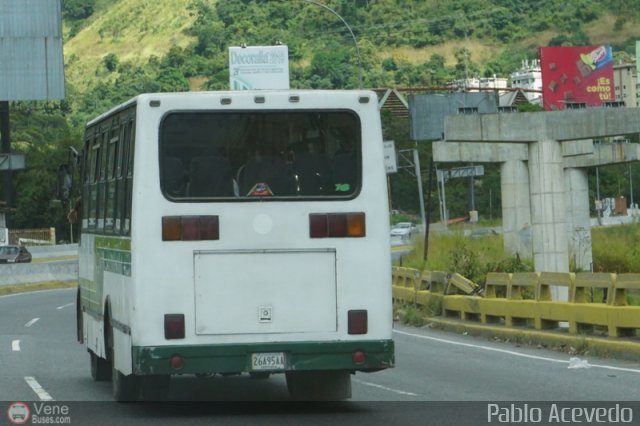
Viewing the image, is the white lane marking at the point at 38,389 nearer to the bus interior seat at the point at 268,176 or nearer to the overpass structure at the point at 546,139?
the bus interior seat at the point at 268,176

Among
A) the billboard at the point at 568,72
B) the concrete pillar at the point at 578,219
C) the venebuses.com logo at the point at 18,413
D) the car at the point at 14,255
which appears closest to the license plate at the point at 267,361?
the venebuses.com logo at the point at 18,413

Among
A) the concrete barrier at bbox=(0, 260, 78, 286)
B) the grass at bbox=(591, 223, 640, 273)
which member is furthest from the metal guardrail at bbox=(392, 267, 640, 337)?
the concrete barrier at bbox=(0, 260, 78, 286)

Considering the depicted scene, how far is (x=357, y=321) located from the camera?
46.3 ft

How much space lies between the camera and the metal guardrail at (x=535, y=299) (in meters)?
21.1

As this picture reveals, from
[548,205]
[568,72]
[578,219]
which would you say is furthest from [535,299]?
[568,72]

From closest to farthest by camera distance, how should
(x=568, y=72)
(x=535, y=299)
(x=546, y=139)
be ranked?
(x=535, y=299), (x=546, y=139), (x=568, y=72)

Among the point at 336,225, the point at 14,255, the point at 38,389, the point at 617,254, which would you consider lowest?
the point at 38,389

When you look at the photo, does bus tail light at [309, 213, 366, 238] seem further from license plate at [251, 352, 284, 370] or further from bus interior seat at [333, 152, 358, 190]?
license plate at [251, 352, 284, 370]

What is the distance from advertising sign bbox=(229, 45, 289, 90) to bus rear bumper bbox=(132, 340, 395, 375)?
8069cm

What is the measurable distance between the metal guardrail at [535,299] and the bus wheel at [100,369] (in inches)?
288

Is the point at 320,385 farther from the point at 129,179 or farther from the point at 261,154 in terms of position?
the point at 129,179

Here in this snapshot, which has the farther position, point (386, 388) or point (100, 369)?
point (100, 369)

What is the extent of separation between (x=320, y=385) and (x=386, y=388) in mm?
1790

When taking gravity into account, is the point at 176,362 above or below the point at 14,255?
below
